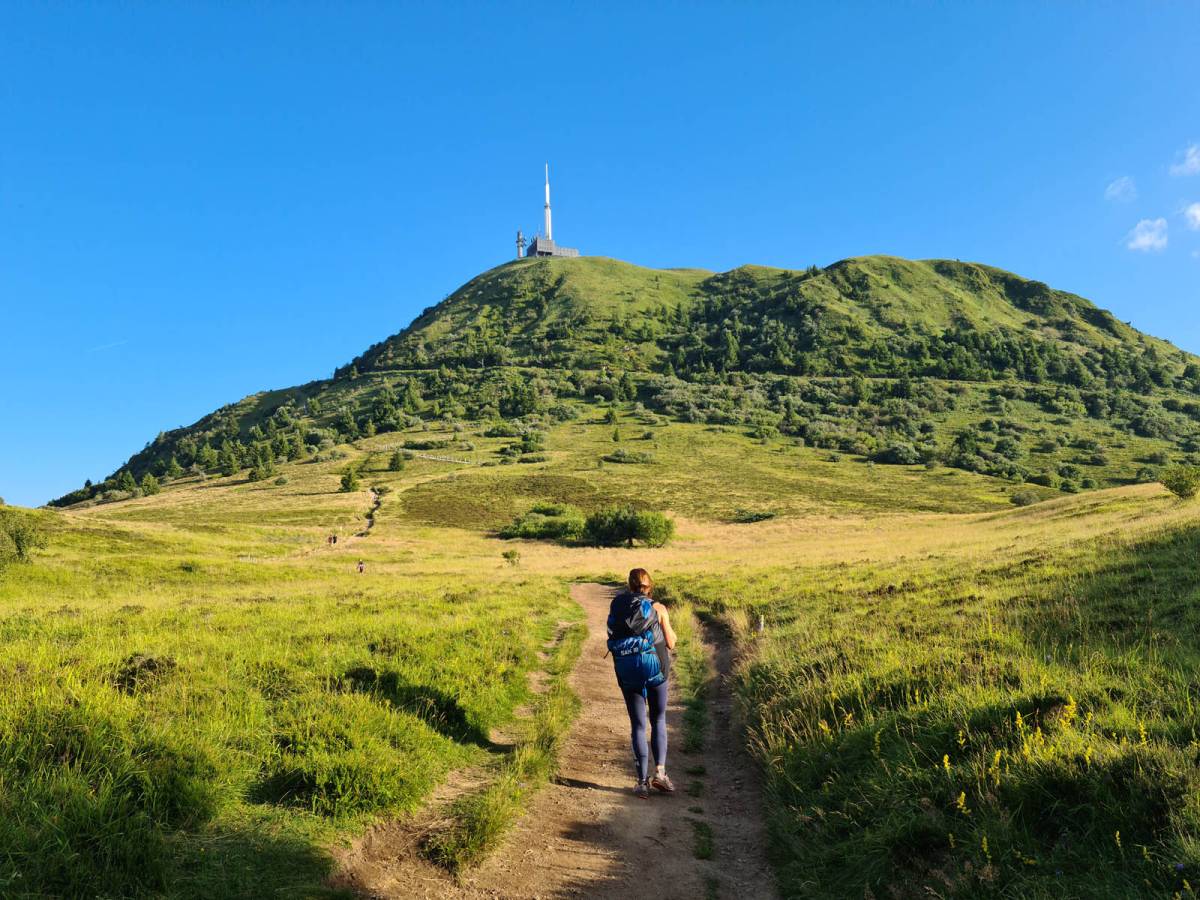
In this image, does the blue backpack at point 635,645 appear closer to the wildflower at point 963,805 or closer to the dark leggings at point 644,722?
the dark leggings at point 644,722

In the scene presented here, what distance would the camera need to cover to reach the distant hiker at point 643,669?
720cm

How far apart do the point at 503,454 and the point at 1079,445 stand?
113 m

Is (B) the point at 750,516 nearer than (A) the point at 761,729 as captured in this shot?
No

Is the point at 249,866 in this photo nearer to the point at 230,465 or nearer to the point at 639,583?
the point at 639,583

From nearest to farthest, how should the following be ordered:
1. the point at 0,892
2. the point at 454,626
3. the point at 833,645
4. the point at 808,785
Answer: the point at 0,892, the point at 808,785, the point at 833,645, the point at 454,626

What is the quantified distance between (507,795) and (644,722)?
6.02ft

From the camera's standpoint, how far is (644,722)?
727cm

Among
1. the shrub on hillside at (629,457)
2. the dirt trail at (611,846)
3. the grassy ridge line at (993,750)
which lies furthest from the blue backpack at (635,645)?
the shrub on hillside at (629,457)

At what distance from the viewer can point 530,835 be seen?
580 cm

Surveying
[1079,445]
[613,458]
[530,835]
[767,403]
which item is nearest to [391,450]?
[613,458]

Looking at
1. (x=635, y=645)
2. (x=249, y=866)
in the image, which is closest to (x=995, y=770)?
(x=635, y=645)

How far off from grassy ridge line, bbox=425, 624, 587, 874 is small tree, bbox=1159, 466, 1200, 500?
120 ft

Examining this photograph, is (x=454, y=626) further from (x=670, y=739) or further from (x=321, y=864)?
(x=321, y=864)

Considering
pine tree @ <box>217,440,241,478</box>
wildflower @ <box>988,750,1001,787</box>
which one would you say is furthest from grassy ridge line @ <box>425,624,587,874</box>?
pine tree @ <box>217,440,241,478</box>
